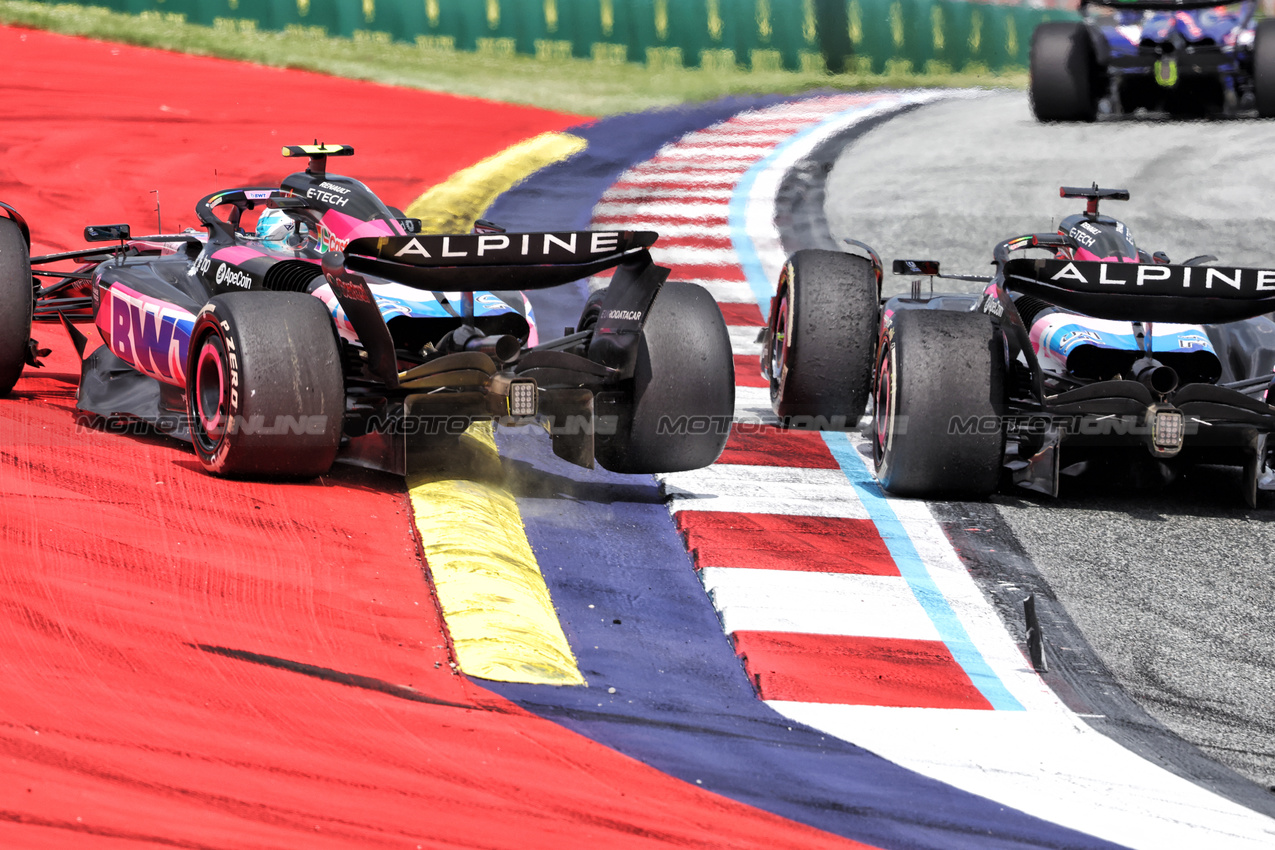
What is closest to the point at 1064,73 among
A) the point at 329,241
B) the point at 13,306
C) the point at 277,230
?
the point at 277,230

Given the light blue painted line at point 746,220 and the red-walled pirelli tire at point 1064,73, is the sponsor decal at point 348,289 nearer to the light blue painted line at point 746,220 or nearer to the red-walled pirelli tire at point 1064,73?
the light blue painted line at point 746,220

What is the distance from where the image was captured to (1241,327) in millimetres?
8281

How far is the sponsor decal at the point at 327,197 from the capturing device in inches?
310

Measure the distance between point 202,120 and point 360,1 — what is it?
4.59 meters

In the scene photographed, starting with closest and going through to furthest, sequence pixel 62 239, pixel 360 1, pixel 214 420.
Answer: pixel 214 420, pixel 62 239, pixel 360 1

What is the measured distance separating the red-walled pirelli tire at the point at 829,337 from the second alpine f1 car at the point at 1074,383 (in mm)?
251

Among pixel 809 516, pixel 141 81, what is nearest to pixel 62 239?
pixel 141 81

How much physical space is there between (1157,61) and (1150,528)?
10.7 m

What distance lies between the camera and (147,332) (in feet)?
25.4

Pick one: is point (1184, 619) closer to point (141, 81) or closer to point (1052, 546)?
point (1052, 546)

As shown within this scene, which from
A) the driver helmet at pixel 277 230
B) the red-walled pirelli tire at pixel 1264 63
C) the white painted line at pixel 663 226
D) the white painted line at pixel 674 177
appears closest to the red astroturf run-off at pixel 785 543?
the driver helmet at pixel 277 230

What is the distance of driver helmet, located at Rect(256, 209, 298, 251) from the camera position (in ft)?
26.8

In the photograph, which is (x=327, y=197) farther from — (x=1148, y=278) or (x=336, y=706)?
(x=336, y=706)

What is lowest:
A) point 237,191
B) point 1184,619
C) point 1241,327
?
point 1184,619
